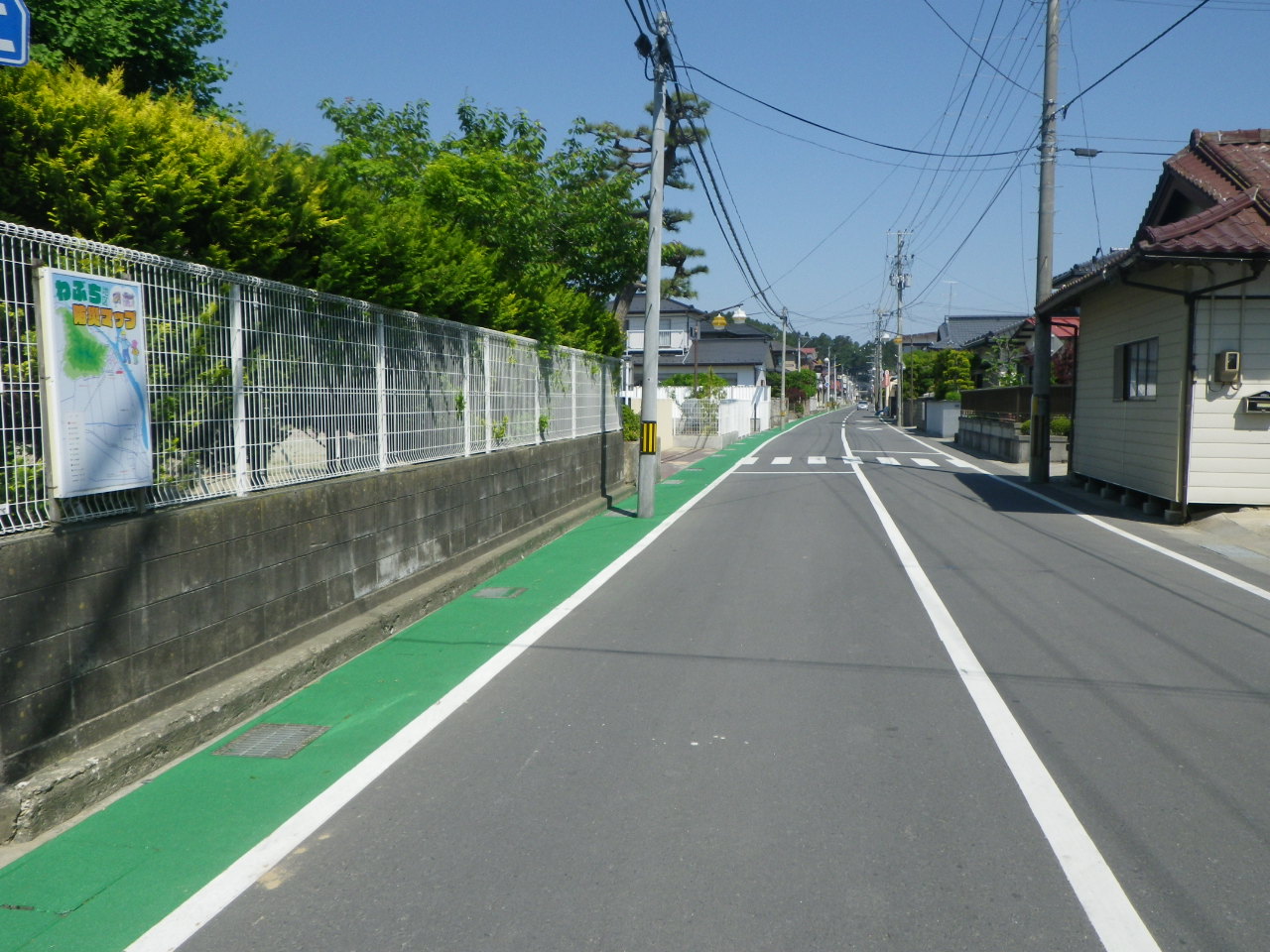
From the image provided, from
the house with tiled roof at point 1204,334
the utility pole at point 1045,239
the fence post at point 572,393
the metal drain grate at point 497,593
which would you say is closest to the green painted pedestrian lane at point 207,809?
the metal drain grate at point 497,593

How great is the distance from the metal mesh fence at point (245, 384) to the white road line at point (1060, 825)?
445 cm

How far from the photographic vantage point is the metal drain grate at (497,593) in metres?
9.28

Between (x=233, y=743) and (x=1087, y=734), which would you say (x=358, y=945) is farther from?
(x=1087, y=734)

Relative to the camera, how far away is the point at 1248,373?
525 inches

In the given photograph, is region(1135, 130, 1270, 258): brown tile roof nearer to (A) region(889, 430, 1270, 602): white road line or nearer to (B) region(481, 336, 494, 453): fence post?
(A) region(889, 430, 1270, 602): white road line

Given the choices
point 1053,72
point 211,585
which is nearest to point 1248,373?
point 1053,72

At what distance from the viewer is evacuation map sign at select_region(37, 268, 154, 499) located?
4422 millimetres

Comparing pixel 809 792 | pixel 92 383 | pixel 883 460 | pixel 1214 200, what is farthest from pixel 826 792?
pixel 883 460

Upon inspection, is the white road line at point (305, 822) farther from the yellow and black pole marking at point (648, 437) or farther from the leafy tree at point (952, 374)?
the leafy tree at point (952, 374)

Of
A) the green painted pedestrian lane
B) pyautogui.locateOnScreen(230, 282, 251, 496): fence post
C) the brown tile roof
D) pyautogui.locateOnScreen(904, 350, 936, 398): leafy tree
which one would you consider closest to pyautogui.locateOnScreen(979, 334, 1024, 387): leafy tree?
pyautogui.locateOnScreen(904, 350, 936, 398): leafy tree

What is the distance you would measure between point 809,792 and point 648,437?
36.9ft

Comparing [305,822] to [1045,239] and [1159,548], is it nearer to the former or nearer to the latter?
[1159,548]

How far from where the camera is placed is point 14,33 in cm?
384

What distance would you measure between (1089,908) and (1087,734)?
1.97 meters
